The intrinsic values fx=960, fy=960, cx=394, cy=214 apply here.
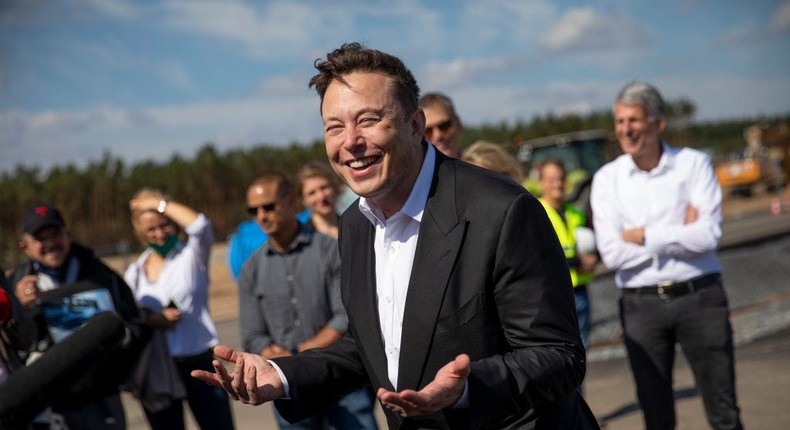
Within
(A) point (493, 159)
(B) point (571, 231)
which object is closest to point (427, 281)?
(A) point (493, 159)

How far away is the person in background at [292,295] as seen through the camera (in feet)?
18.5

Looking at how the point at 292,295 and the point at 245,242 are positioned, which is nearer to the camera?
the point at 292,295

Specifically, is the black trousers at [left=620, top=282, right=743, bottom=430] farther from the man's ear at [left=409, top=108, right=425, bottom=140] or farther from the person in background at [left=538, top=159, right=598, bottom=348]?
the man's ear at [left=409, top=108, right=425, bottom=140]

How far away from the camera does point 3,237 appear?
35938 mm

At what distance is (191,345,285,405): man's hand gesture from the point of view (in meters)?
2.68

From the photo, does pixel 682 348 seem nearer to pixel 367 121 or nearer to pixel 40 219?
pixel 367 121

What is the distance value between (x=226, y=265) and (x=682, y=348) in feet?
86.3

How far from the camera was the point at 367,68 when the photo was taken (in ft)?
9.16

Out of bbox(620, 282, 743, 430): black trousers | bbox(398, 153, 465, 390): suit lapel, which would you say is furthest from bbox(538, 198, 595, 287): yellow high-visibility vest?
bbox(398, 153, 465, 390): suit lapel

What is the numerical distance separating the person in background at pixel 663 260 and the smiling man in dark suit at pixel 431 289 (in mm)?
2540

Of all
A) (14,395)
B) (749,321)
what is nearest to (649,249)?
(14,395)

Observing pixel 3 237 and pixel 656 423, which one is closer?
pixel 656 423

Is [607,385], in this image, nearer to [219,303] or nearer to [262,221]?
[262,221]

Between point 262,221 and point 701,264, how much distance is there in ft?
8.49
